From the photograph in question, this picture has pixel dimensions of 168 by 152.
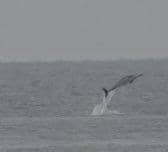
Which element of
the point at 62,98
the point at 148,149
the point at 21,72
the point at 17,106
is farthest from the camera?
the point at 21,72

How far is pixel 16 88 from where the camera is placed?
27.4 meters

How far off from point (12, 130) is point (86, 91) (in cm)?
859

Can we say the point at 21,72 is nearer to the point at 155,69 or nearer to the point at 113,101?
the point at 155,69

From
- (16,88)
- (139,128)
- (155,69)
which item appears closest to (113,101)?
(16,88)

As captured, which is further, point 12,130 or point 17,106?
point 17,106

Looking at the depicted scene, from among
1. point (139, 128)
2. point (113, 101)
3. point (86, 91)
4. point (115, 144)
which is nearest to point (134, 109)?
point (113, 101)

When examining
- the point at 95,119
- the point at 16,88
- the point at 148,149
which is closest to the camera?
the point at 148,149

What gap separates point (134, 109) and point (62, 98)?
78.6 inches

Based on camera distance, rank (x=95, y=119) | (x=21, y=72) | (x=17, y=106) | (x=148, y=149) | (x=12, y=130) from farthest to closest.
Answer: (x=21, y=72), (x=17, y=106), (x=95, y=119), (x=12, y=130), (x=148, y=149)

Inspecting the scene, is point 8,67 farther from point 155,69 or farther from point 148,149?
point 148,149

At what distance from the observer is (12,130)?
61.9ft

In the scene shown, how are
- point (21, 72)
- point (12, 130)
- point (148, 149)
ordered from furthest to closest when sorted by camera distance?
1. point (21, 72)
2. point (12, 130)
3. point (148, 149)

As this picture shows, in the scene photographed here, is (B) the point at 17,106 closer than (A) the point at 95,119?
No

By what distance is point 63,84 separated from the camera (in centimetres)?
2855
